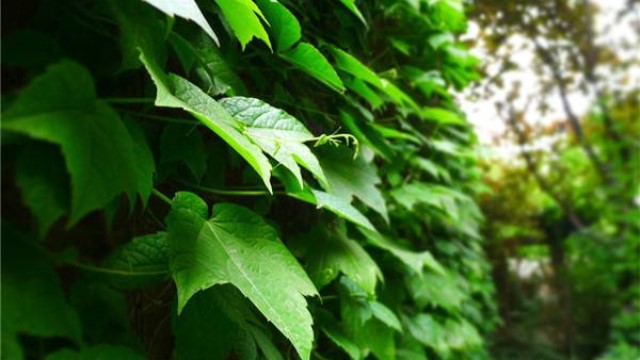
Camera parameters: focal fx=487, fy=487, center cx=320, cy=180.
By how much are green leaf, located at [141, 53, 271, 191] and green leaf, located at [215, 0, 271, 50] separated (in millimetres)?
118

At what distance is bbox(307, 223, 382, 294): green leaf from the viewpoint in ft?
3.54

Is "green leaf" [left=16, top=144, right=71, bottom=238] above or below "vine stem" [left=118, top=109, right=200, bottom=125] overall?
above

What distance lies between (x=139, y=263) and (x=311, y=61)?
52cm

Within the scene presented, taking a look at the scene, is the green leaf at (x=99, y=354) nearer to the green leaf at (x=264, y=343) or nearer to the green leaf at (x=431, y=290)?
the green leaf at (x=264, y=343)

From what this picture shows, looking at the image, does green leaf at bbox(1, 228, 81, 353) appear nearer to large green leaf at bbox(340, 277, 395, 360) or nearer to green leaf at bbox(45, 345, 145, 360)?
green leaf at bbox(45, 345, 145, 360)

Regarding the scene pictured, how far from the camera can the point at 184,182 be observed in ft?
2.66

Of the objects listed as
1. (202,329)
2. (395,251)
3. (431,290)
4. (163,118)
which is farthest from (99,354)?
(431,290)

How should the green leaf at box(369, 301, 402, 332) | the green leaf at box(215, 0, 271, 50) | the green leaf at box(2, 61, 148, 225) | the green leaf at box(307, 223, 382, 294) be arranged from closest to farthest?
1. the green leaf at box(2, 61, 148, 225)
2. the green leaf at box(215, 0, 271, 50)
3. the green leaf at box(307, 223, 382, 294)
4. the green leaf at box(369, 301, 402, 332)

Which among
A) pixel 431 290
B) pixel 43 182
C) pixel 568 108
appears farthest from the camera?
pixel 568 108

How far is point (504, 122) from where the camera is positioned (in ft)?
23.4

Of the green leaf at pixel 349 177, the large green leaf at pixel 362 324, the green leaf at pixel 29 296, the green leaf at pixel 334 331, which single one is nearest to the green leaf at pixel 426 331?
the large green leaf at pixel 362 324

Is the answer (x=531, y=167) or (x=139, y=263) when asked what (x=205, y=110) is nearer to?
(x=139, y=263)

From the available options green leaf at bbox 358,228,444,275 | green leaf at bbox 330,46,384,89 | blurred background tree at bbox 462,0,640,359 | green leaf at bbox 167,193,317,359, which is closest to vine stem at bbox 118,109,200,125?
green leaf at bbox 167,193,317,359

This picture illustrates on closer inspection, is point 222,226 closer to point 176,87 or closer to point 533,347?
point 176,87
